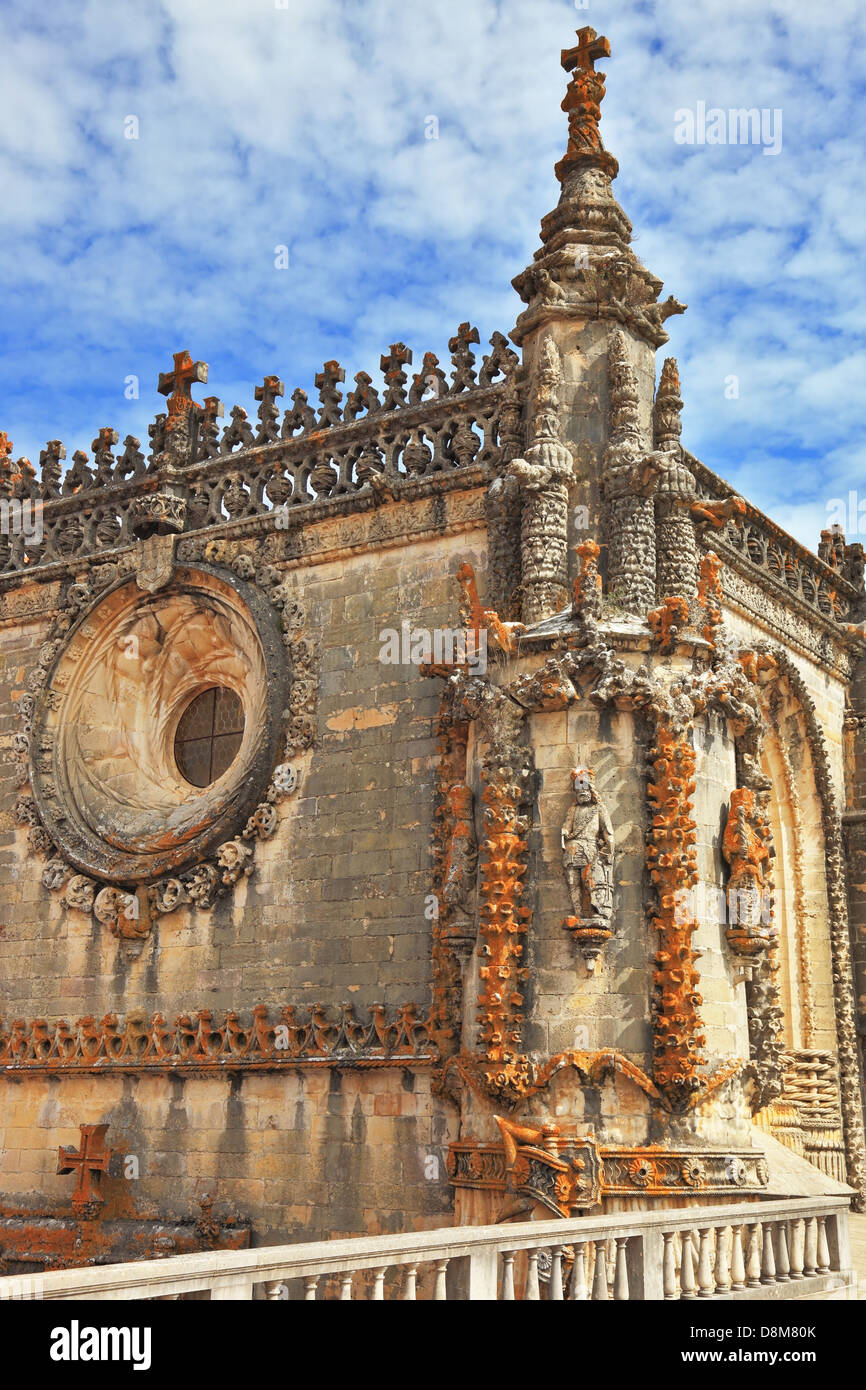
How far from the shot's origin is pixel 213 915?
44.5ft

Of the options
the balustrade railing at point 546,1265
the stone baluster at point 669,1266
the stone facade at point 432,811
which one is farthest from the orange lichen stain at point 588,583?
the stone baluster at point 669,1266

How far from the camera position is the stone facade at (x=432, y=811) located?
1061cm

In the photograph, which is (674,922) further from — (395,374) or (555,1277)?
(395,374)

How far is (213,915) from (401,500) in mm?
4327

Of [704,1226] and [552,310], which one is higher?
[552,310]

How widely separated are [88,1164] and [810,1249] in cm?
701

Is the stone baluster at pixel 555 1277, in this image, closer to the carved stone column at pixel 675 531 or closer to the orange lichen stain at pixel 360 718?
the carved stone column at pixel 675 531

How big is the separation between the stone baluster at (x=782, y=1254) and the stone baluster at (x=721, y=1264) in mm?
581

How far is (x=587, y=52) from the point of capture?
518 inches

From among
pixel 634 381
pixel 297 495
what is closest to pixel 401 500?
pixel 297 495

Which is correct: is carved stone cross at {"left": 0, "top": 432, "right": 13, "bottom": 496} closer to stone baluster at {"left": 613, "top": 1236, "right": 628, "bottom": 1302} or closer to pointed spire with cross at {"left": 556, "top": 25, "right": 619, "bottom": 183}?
pointed spire with cross at {"left": 556, "top": 25, "right": 619, "bottom": 183}

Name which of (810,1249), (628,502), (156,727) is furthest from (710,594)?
(156,727)

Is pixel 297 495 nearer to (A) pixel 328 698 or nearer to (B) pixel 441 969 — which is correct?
(A) pixel 328 698

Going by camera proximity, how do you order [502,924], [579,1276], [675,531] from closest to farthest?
[579,1276], [502,924], [675,531]
